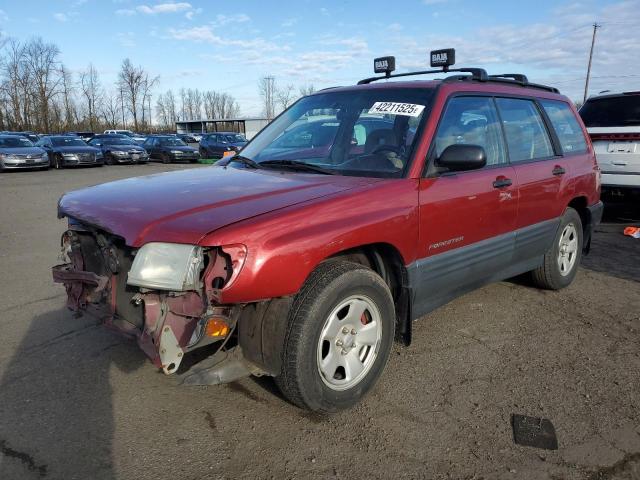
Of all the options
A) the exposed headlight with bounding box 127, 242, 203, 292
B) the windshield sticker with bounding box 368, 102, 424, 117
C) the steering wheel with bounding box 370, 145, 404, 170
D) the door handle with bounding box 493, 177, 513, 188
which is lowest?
the exposed headlight with bounding box 127, 242, 203, 292

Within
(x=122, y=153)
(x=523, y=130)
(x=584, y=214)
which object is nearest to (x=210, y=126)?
(x=122, y=153)

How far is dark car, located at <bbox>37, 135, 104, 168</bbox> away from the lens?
69.2 ft

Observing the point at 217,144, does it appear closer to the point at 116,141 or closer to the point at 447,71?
the point at 116,141

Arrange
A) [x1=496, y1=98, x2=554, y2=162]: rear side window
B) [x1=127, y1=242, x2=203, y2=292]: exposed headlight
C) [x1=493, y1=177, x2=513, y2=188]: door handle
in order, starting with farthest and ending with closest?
[x1=496, y1=98, x2=554, y2=162]: rear side window < [x1=493, y1=177, x2=513, y2=188]: door handle < [x1=127, y1=242, x2=203, y2=292]: exposed headlight

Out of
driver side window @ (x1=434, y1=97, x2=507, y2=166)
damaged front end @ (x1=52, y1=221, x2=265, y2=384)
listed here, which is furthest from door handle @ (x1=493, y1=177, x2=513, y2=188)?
damaged front end @ (x1=52, y1=221, x2=265, y2=384)

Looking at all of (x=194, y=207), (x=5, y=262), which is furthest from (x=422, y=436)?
(x=5, y=262)

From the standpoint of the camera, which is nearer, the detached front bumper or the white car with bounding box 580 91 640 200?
the white car with bounding box 580 91 640 200

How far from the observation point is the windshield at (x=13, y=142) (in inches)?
793

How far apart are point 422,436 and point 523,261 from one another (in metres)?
2.18

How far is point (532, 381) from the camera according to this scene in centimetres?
323

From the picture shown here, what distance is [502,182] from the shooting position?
12.2ft

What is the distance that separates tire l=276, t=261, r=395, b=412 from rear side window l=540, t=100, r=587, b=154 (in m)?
2.78

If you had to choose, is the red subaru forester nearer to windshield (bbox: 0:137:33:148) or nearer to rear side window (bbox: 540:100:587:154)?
rear side window (bbox: 540:100:587:154)

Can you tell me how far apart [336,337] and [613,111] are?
752 centimetres
